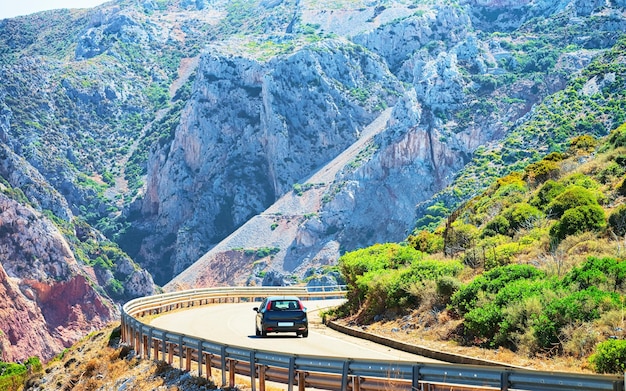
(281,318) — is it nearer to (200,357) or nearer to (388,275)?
(388,275)

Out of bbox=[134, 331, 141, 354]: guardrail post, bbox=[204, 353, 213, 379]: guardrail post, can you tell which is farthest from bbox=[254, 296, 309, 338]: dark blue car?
bbox=[204, 353, 213, 379]: guardrail post

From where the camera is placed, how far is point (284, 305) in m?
31.6

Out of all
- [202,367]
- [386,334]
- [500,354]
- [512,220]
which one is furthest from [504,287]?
[512,220]

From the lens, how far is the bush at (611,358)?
645 inches

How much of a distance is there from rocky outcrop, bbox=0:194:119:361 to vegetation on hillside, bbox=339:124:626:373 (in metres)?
74.3

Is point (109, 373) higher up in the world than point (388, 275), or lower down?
lower down

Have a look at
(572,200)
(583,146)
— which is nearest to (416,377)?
(572,200)

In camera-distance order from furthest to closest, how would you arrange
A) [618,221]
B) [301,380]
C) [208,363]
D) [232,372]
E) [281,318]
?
[281,318] < [618,221] < [208,363] < [232,372] < [301,380]

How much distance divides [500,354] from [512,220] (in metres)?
16.2

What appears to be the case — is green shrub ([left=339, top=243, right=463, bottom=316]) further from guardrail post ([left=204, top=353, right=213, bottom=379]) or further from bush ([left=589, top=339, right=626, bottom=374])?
bush ([left=589, top=339, right=626, bottom=374])

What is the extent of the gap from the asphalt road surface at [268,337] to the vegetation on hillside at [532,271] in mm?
2183

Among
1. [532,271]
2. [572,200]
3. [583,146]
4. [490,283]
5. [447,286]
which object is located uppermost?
[583,146]

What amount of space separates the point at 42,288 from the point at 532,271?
102m

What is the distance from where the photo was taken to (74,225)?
156 metres
